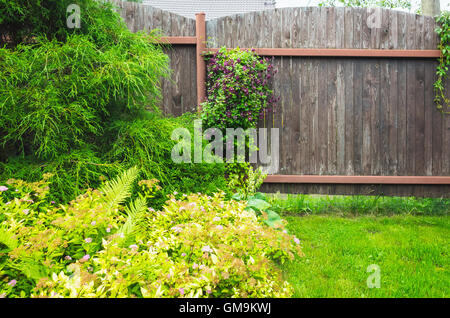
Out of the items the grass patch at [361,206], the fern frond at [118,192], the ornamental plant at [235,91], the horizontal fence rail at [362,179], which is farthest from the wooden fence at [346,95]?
the fern frond at [118,192]

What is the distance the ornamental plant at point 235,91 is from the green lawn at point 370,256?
1413 mm

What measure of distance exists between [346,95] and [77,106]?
11.2ft

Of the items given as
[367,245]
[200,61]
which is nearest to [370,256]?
[367,245]

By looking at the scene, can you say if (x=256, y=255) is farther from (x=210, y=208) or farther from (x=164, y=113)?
(x=164, y=113)

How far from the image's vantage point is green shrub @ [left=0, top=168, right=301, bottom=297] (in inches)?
61.4

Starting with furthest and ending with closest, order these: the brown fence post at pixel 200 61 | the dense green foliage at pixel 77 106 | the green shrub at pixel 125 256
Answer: the brown fence post at pixel 200 61
the dense green foliage at pixel 77 106
the green shrub at pixel 125 256

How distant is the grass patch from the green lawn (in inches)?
11.1

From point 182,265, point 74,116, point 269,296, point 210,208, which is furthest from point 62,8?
point 269,296

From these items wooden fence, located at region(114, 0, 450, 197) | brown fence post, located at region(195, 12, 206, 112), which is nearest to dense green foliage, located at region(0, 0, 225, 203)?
brown fence post, located at region(195, 12, 206, 112)

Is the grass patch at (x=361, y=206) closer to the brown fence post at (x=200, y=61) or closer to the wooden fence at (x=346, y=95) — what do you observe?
the wooden fence at (x=346, y=95)

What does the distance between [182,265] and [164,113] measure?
9.86 feet

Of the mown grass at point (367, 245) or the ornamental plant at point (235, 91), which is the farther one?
the ornamental plant at point (235, 91)

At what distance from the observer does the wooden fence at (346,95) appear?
446 cm

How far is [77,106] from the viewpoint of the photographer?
2564 millimetres
